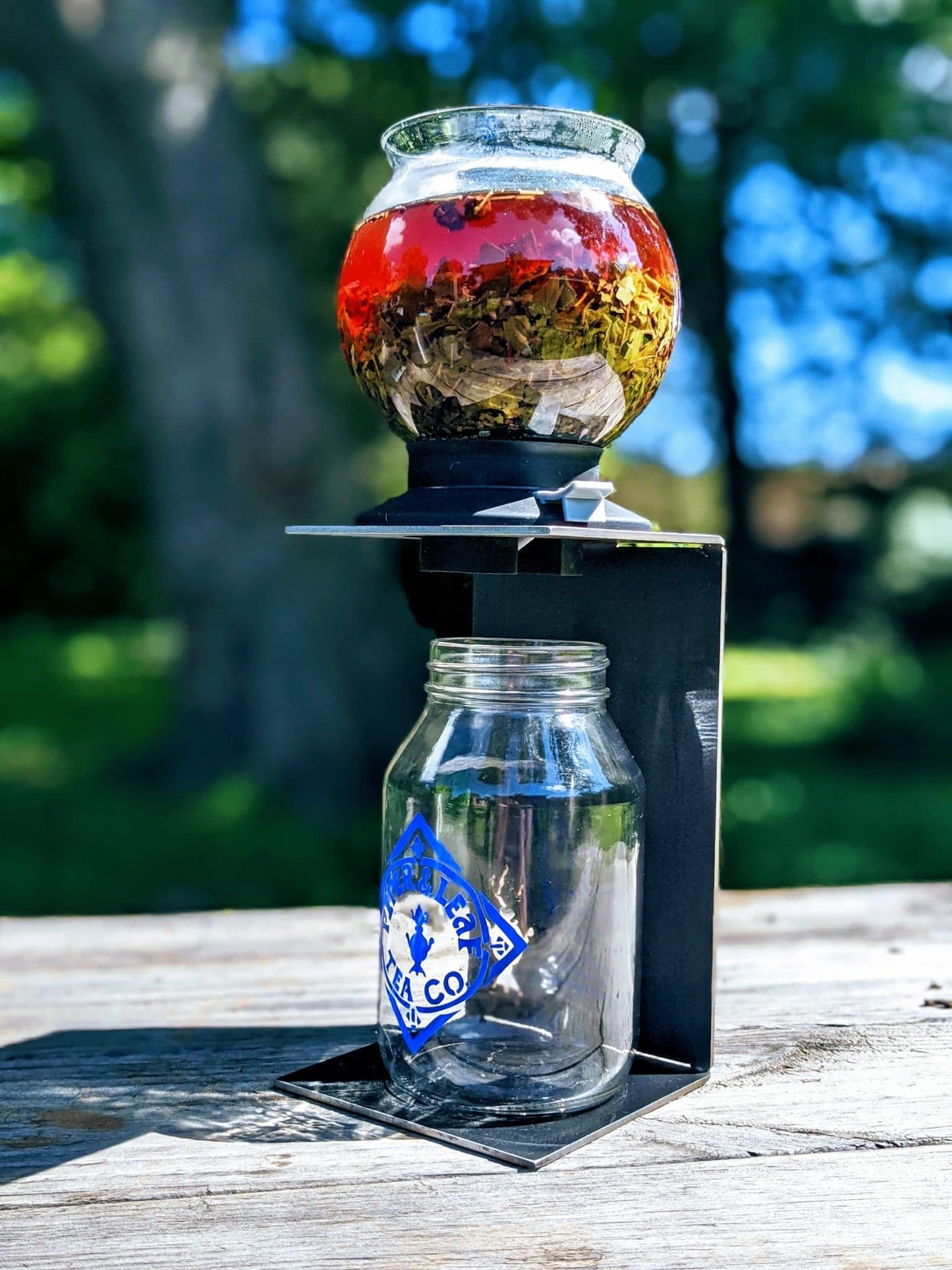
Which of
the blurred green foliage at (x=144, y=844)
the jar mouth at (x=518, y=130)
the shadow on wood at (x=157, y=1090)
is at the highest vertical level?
the jar mouth at (x=518, y=130)

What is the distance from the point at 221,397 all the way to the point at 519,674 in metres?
3.64

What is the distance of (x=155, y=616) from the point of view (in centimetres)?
1269

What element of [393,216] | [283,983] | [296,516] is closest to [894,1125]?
[283,983]

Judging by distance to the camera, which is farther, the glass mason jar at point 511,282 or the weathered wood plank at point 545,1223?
the glass mason jar at point 511,282

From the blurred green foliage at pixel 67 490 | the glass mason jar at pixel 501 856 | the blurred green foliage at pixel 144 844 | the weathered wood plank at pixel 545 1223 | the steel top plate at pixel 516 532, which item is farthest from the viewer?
the blurred green foliage at pixel 67 490

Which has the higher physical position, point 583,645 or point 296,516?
point 296,516

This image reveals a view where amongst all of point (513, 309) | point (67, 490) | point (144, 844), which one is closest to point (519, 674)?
point (513, 309)

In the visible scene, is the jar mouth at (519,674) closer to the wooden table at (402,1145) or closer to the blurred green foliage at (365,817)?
the wooden table at (402,1145)

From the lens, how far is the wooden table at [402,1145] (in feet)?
2.95

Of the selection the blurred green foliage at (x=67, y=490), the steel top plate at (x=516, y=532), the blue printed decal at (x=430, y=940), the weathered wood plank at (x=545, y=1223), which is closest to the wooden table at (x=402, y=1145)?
the weathered wood plank at (x=545, y=1223)

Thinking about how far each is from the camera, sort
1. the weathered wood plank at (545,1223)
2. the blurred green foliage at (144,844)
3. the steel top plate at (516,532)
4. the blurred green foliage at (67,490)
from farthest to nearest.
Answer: the blurred green foliage at (67,490), the blurred green foliage at (144,844), the steel top plate at (516,532), the weathered wood plank at (545,1223)

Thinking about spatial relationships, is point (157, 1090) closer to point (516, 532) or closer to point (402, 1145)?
point (402, 1145)

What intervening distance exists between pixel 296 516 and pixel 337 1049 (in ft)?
11.1

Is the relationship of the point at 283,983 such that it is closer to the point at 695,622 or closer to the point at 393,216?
the point at 695,622
